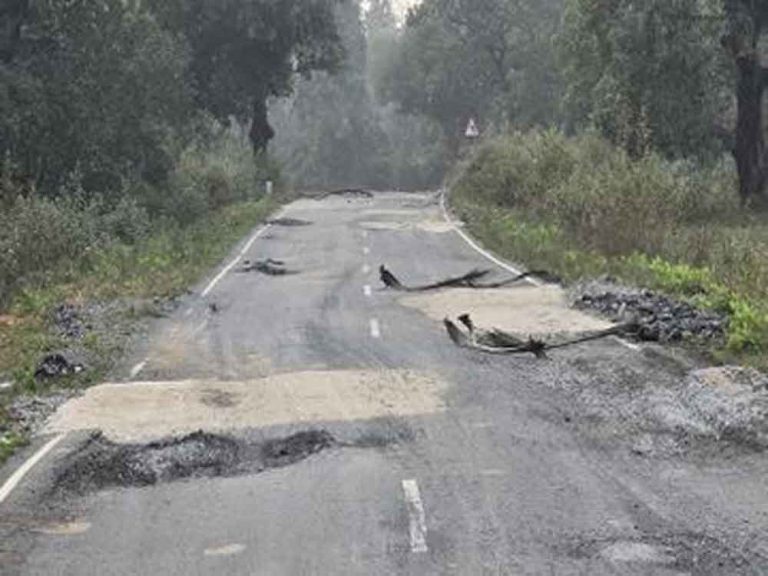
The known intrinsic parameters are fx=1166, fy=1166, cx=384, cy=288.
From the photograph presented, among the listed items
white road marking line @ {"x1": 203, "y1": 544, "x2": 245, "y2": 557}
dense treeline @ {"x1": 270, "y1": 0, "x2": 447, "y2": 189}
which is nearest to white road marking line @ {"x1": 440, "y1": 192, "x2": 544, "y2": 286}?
white road marking line @ {"x1": 203, "y1": 544, "x2": 245, "y2": 557}

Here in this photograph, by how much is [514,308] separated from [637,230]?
228 inches

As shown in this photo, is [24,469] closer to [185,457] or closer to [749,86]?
[185,457]

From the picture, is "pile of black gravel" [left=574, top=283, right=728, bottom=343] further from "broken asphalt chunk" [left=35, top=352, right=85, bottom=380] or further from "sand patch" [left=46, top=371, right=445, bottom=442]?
"broken asphalt chunk" [left=35, top=352, right=85, bottom=380]

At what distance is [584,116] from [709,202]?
15.0 meters

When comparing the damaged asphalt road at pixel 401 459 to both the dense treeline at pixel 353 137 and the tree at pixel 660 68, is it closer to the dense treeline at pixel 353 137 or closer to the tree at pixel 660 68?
the tree at pixel 660 68

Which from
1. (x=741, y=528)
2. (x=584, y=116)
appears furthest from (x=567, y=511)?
(x=584, y=116)

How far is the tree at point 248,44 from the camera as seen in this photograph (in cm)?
5138

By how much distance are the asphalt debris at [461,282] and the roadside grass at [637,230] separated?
799mm

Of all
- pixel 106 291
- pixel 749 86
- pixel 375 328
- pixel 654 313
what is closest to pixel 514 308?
pixel 375 328

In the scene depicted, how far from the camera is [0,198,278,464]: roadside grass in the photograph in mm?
14164

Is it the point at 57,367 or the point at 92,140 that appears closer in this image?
the point at 57,367

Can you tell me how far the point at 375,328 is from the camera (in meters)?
17.5

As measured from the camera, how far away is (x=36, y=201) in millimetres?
24703

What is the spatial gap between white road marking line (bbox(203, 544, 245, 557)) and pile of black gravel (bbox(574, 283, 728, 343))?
8417 millimetres
